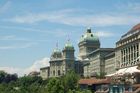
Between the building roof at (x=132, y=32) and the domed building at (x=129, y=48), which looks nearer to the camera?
the domed building at (x=129, y=48)

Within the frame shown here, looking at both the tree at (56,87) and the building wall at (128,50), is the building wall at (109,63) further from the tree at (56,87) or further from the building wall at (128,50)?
the tree at (56,87)

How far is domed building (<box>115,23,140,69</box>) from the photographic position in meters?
137

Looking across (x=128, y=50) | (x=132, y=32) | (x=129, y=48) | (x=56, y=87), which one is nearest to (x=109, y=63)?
(x=128, y=50)

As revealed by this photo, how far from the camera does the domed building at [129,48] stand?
137 meters

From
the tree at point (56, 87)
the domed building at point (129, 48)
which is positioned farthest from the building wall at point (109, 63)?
the tree at point (56, 87)

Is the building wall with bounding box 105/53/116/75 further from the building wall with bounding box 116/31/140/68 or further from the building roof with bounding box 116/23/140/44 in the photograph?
the building roof with bounding box 116/23/140/44

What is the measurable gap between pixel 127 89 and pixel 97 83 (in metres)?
21.7

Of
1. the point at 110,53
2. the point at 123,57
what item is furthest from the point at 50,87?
the point at 110,53

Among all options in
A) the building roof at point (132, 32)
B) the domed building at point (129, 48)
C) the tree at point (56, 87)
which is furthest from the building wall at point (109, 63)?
the tree at point (56, 87)

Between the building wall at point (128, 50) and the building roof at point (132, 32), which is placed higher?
the building roof at point (132, 32)

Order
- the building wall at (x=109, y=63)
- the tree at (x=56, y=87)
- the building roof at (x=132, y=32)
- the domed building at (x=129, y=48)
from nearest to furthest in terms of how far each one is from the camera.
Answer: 1. the tree at (x=56, y=87)
2. the domed building at (x=129, y=48)
3. the building roof at (x=132, y=32)
4. the building wall at (x=109, y=63)

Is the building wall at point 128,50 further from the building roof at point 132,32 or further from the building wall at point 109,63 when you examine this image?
the building wall at point 109,63

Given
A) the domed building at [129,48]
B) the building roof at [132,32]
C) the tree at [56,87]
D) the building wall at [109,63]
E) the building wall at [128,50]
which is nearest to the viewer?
the tree at [56,87]

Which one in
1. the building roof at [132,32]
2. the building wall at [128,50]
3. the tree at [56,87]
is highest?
the building roof at [132,32]
